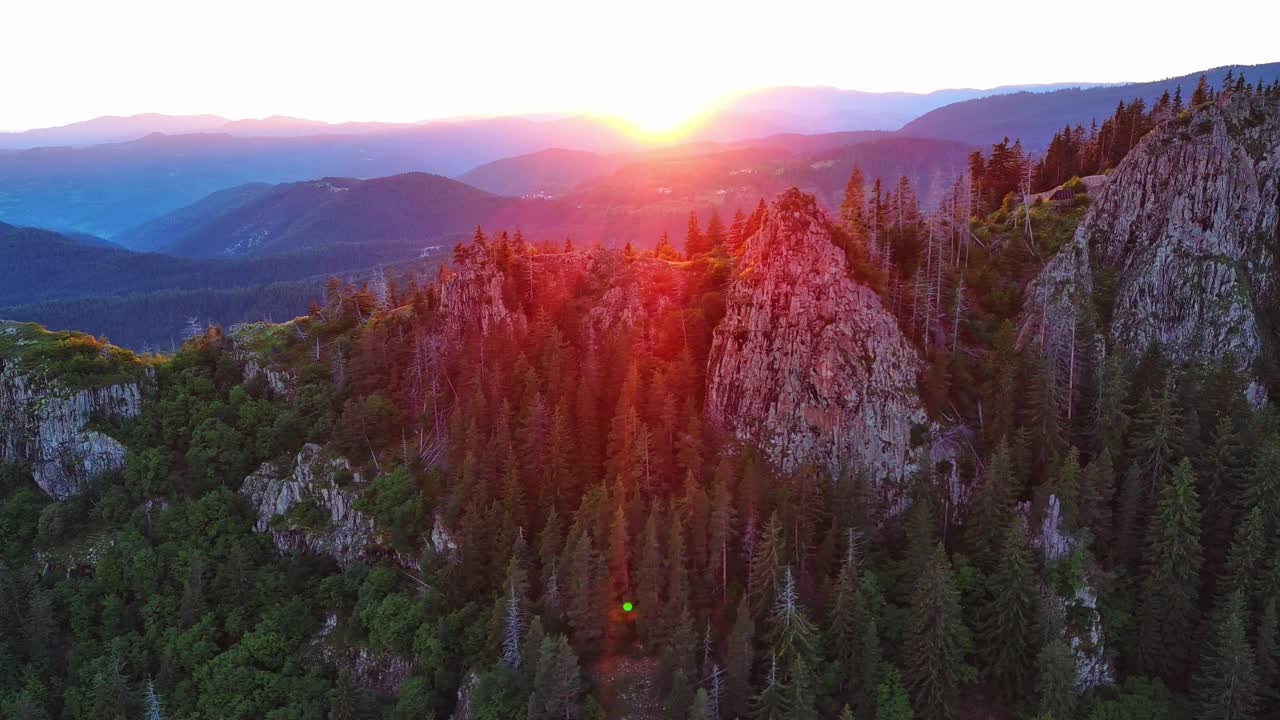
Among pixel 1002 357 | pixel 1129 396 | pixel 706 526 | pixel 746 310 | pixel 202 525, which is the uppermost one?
pixel 746 310

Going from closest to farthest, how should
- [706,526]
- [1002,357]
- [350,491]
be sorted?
[706,526]
[1002,357]
[350,491]

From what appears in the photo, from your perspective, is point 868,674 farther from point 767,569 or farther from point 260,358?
point 260,358

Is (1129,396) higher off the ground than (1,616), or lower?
higher

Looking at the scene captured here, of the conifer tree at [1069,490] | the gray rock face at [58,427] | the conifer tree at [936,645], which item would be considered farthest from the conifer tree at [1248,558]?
the gray rock face at [58,427]

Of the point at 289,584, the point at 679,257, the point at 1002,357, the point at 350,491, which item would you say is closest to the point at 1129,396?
the point at 1002,357

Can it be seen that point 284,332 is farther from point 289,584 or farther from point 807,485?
point 807,485

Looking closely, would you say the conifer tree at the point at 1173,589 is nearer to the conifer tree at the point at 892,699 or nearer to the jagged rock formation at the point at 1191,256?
the jagged rock formation at the point at 1191,256
